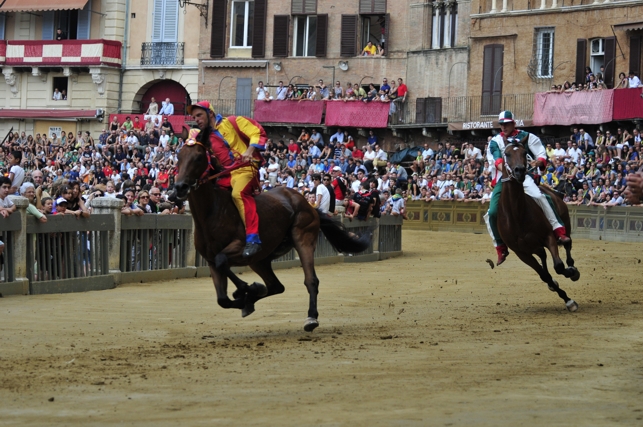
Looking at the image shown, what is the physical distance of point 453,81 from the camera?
48.0 m

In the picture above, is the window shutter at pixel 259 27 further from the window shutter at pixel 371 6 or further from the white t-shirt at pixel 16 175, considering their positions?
the white t-shirt at pixel 16 175

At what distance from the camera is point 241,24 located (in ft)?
177

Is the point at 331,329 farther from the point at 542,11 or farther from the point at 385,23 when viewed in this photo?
the point at 385,23

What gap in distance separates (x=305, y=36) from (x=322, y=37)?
1.19m

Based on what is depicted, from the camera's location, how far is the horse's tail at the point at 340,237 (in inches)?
523

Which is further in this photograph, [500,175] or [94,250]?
[94,250]

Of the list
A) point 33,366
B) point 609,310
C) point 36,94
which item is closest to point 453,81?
point 36,94

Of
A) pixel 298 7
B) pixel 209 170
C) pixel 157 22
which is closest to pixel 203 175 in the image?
pixel 209 170

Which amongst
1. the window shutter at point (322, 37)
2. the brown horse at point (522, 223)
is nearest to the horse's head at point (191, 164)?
the brown horse at point (522, 223)

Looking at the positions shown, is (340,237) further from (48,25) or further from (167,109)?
(48,25)

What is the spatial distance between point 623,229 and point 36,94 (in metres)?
34.2

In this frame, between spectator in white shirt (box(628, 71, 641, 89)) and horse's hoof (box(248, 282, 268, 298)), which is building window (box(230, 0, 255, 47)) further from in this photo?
horse's hoof (box(248, 282, 268, 298))

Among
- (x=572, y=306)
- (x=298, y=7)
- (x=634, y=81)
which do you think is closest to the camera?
(x=572, y=306)

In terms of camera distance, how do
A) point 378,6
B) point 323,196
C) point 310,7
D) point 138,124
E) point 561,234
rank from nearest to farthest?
point 561,234 < point 323,196 < point 378,6 < point 138,124 < point 310,7
